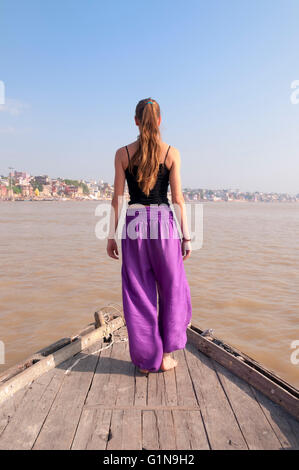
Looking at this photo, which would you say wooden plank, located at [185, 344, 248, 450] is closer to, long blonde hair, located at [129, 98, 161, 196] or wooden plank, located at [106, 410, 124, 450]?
wooden plank, located at [106, 410, 124, 450]

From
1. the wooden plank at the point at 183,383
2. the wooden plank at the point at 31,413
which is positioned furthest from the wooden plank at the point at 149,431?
the wooden plank at the point at 31,413

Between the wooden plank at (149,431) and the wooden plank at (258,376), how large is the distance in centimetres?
85

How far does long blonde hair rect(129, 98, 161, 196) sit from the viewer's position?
2553mm

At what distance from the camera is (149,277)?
273 centimetres

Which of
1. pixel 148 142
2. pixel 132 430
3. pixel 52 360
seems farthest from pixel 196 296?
pixel 132 430

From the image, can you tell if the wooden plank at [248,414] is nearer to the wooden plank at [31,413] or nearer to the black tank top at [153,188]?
the wooden plank at [31,413]

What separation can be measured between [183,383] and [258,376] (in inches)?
22.9

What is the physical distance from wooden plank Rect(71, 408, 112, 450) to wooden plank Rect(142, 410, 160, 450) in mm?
225

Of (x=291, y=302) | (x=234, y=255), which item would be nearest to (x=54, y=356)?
(x=291, y=302)

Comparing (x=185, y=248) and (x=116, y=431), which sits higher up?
(x=185, y=248)

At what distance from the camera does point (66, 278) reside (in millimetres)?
8359

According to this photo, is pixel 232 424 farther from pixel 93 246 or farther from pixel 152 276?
pixel 93 246

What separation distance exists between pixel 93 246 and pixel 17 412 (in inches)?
455

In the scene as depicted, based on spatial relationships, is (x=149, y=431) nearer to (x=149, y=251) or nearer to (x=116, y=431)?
(x=116, y=431)
